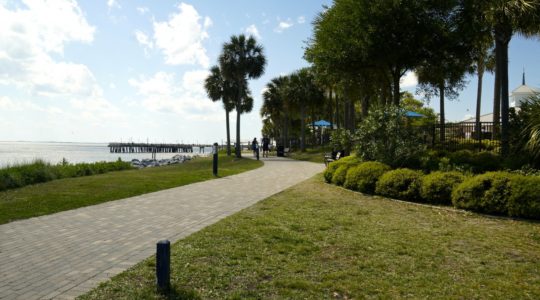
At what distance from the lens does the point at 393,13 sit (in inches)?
Answer: 727

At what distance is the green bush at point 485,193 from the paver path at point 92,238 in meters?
5.03

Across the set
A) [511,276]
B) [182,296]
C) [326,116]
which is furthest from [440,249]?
[326,116]

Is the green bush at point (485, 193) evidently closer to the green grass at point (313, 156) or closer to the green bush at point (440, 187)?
the green bush at point (440, 187)

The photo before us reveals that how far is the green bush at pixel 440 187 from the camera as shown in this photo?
9836mm

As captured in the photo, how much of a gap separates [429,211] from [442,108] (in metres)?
24.6

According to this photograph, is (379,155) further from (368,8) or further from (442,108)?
(442,108)

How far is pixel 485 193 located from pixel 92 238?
7747mm

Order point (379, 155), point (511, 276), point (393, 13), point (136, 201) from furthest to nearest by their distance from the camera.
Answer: point (393, 13)
point (379, 155)
point (136, 201)
point (511, 276)

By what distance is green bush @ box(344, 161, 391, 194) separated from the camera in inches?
473

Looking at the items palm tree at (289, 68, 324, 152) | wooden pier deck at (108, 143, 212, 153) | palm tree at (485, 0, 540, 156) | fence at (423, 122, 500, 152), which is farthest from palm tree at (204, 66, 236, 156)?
wooden pier deck at (108, 143, 212, 153)

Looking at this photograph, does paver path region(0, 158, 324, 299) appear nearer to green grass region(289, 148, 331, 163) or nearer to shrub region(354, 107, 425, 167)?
shrub region(354, 107, 425, 167)

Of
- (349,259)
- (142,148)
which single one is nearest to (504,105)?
(349,259)

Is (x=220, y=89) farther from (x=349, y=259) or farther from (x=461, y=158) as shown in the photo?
(x=349, y=259)

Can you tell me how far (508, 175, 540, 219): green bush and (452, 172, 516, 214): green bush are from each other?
0.13 metres
